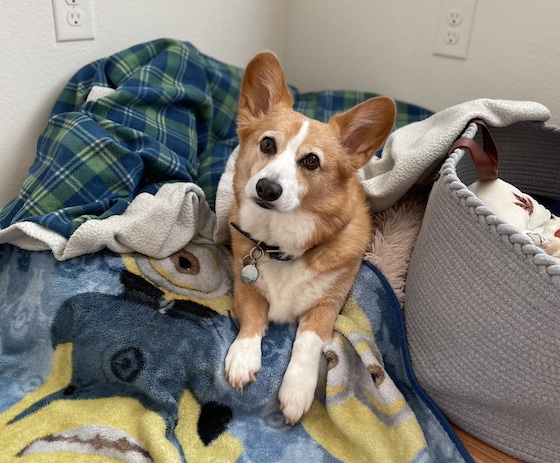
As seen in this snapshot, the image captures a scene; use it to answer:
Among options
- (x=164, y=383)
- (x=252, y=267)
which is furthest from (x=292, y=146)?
(x=164, y=383)

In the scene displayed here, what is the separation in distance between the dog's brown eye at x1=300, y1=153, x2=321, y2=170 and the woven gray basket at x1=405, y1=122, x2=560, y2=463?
0.92 feet

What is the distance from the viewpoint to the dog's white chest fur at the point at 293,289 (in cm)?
113

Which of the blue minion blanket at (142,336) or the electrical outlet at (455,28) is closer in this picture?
the blue minion blanket at (142,336)

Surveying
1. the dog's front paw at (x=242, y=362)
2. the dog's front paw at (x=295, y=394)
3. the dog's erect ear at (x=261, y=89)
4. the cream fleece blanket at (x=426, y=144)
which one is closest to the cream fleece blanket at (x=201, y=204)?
the cream fleece blanket at (x=426, y=144)

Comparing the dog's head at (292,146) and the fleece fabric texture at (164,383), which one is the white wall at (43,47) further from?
the dog's head at (292,146)

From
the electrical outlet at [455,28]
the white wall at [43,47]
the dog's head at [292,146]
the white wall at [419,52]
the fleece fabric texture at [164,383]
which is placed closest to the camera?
the fleece fabric texture at [164,383]

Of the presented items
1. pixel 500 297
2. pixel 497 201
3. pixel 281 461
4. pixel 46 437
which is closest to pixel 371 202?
pixel 497 201

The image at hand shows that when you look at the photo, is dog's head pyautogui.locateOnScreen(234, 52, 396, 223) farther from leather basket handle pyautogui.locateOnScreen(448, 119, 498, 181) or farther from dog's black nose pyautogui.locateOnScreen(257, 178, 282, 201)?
leather basket handle pyautogui.locateOnScreen(448, 119, 498, 181)

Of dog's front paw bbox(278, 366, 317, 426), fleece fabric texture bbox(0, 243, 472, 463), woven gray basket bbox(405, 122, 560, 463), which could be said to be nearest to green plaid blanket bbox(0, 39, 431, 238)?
fleece fabric texture bbox(0, 243, 472, 463)

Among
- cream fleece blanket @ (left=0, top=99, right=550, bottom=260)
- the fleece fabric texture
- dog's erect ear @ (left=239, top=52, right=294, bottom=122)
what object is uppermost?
dog's erect ear @ (left=239, top=52, right=294, bottom=122)

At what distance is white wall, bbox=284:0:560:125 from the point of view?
1538 millimetres

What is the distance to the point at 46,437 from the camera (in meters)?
0.89

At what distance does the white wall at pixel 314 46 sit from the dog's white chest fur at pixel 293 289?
0.84 m

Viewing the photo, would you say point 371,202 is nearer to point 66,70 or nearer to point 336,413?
point 336,413
